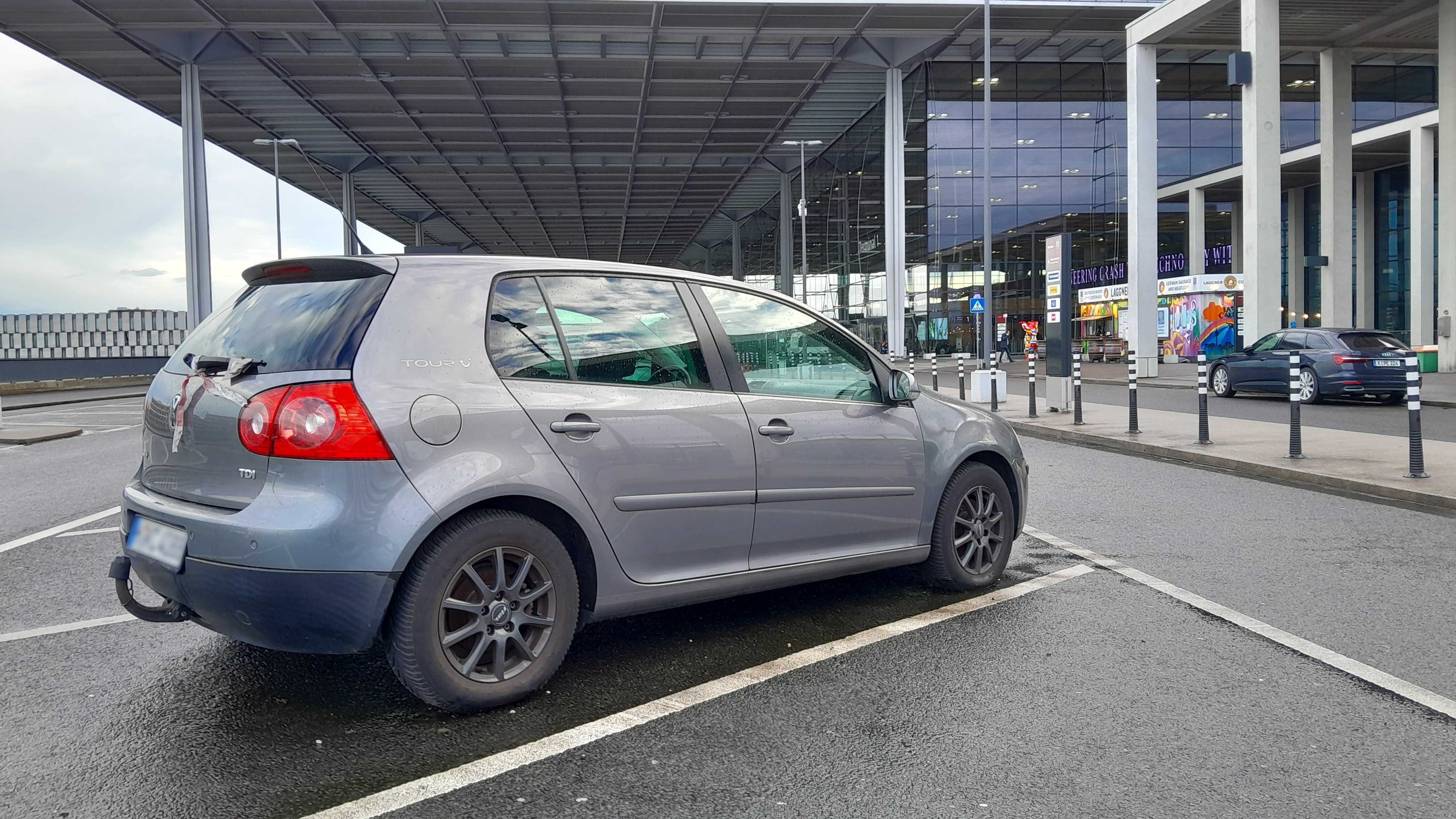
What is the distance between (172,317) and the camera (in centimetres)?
6006

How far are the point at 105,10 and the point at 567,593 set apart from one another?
31.8 meters

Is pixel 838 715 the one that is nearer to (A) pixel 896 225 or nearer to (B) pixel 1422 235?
(A) pixel 896 225

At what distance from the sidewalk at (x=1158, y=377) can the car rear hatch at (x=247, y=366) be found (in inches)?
643

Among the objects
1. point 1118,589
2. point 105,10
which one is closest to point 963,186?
point 105,10

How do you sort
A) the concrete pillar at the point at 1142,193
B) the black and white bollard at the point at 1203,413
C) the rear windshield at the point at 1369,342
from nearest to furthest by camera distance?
the black and white bollard at the point at 1203,413, the rear windshield at the point at 1369,342, the concrete pillar at the point at 1142,193

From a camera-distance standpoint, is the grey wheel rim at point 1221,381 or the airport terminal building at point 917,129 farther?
Answer: the airport terminal building at point 917,129

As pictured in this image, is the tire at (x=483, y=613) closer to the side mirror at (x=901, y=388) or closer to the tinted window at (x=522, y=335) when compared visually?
the tinted window at (x=522, y=335)

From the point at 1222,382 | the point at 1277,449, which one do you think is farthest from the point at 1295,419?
the point at 1222,382

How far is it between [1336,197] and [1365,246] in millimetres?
15462

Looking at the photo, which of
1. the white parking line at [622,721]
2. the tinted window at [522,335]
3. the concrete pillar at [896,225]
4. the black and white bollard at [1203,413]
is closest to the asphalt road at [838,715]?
the white parking line at [622,721]

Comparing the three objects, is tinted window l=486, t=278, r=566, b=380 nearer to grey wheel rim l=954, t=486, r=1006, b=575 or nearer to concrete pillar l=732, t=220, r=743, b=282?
grey wheel rim l=954, t=486, r=1006, b=575

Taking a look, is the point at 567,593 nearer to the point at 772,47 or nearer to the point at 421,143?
the point at 772,47

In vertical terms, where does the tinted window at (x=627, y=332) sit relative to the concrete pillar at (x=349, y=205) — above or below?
below

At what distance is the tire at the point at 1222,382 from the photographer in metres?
21.1
